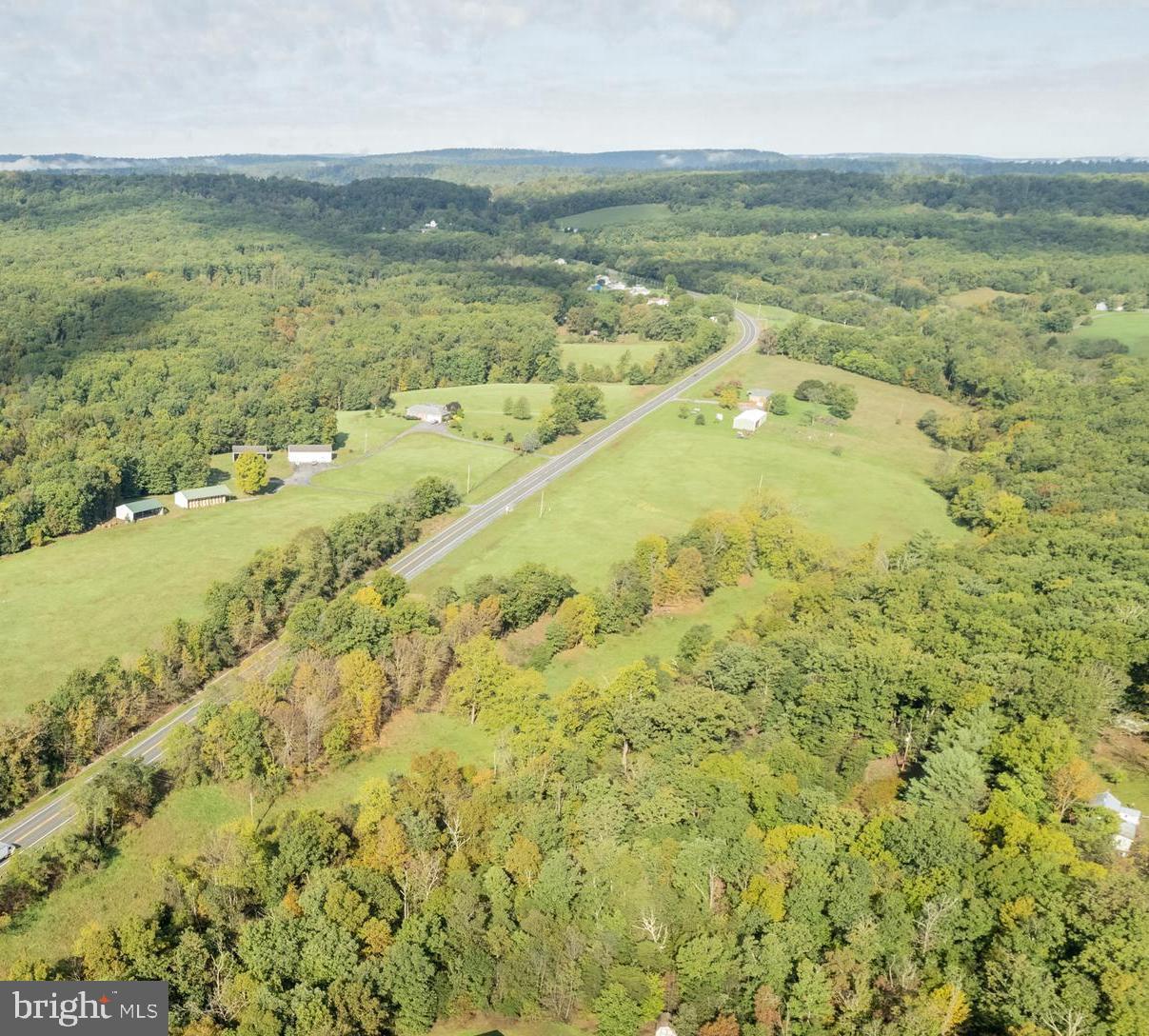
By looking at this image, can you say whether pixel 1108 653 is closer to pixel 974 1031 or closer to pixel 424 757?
pixel 974 1031

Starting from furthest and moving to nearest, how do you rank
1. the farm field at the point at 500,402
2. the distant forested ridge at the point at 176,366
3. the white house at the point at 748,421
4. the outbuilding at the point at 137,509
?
1. the farm field at the point at 500,402
2. the white house at the point at 748,421
3. the distant forested ridge at the point at 176,366
4. the outbuilding at the point at 137,509

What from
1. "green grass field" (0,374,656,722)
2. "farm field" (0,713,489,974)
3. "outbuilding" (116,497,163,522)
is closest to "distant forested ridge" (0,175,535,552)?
"outbuilding" (116,497,163,522)

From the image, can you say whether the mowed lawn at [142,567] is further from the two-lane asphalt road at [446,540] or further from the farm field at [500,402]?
the farm field at [500,402]

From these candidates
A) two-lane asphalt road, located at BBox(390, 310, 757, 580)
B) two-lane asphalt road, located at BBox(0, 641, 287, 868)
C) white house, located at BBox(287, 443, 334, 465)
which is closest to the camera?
two-lane asphalt road, located at BBox(0, 641, 287, 868)

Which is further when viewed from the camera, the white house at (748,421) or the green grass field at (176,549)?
the white house at (748,421)

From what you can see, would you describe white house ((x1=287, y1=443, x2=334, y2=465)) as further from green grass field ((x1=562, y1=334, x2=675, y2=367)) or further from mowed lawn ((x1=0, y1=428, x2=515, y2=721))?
green grass field ((x1=562, y1=334, x2=675, y2=367))

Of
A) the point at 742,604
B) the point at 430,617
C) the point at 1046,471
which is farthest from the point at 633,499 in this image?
the point at 1046,471

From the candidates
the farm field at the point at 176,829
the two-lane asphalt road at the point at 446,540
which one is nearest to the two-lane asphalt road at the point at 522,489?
the two-lane asphalt road at the point at 446,540
